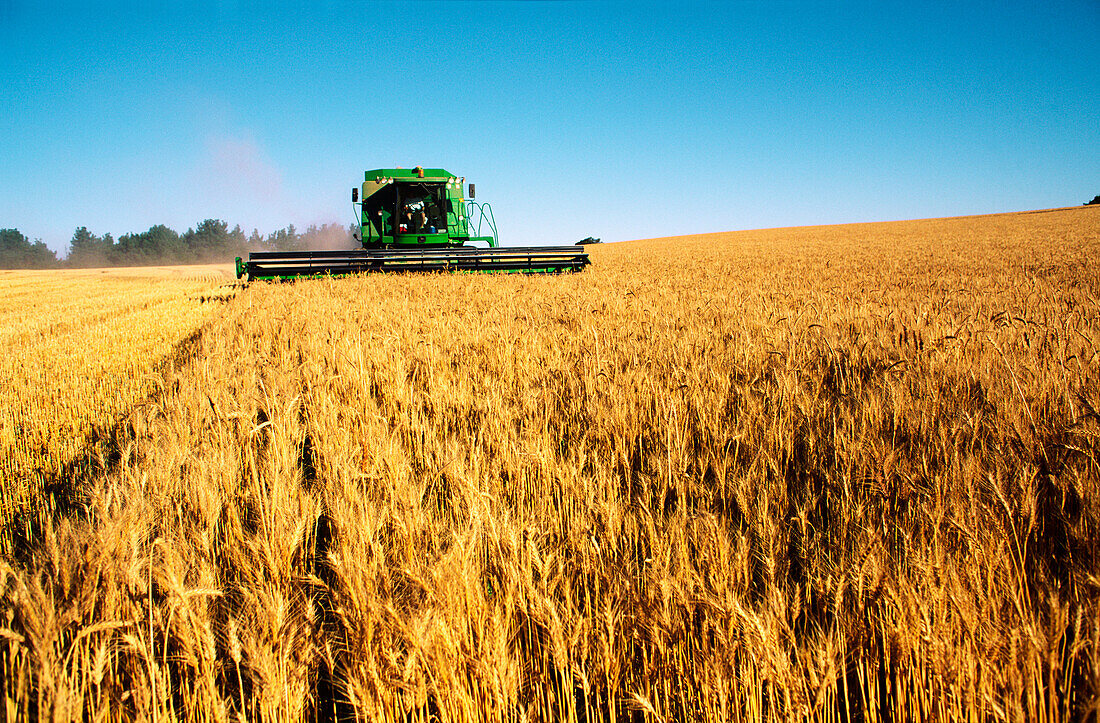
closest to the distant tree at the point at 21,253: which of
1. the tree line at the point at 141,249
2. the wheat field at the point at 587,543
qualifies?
the tree line at the point at 141,249

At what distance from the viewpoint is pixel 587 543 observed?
1.57 meters

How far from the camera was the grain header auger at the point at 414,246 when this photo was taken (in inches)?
454

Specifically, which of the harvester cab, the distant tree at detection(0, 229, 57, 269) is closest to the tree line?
the distant tree at detection(0, 229, 57, 269)

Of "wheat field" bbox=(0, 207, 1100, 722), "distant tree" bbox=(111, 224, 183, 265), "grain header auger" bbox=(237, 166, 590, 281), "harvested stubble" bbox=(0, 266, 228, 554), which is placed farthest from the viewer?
"distant tree" bbox=(111, 224, 183, 265)

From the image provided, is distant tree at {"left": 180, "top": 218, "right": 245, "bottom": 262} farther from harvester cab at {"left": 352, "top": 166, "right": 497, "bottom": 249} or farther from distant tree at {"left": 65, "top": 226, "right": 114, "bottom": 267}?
harvester cab at {"left": 352, "top": 166, "right": 497, "bottom": 249}

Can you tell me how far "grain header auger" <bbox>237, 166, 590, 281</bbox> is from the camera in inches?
454

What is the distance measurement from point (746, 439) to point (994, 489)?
1031 mm

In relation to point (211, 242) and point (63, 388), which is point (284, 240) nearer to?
point (211, 242)

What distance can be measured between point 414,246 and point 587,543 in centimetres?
1321

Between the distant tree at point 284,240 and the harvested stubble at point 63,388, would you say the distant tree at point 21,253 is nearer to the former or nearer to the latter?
the distant tree at point 284,240

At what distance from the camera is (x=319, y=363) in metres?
3.81

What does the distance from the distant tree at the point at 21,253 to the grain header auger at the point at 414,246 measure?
105116 mm

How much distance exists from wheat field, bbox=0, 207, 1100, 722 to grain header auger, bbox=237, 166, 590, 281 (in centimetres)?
811

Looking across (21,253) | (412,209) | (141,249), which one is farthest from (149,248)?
(412,209)
